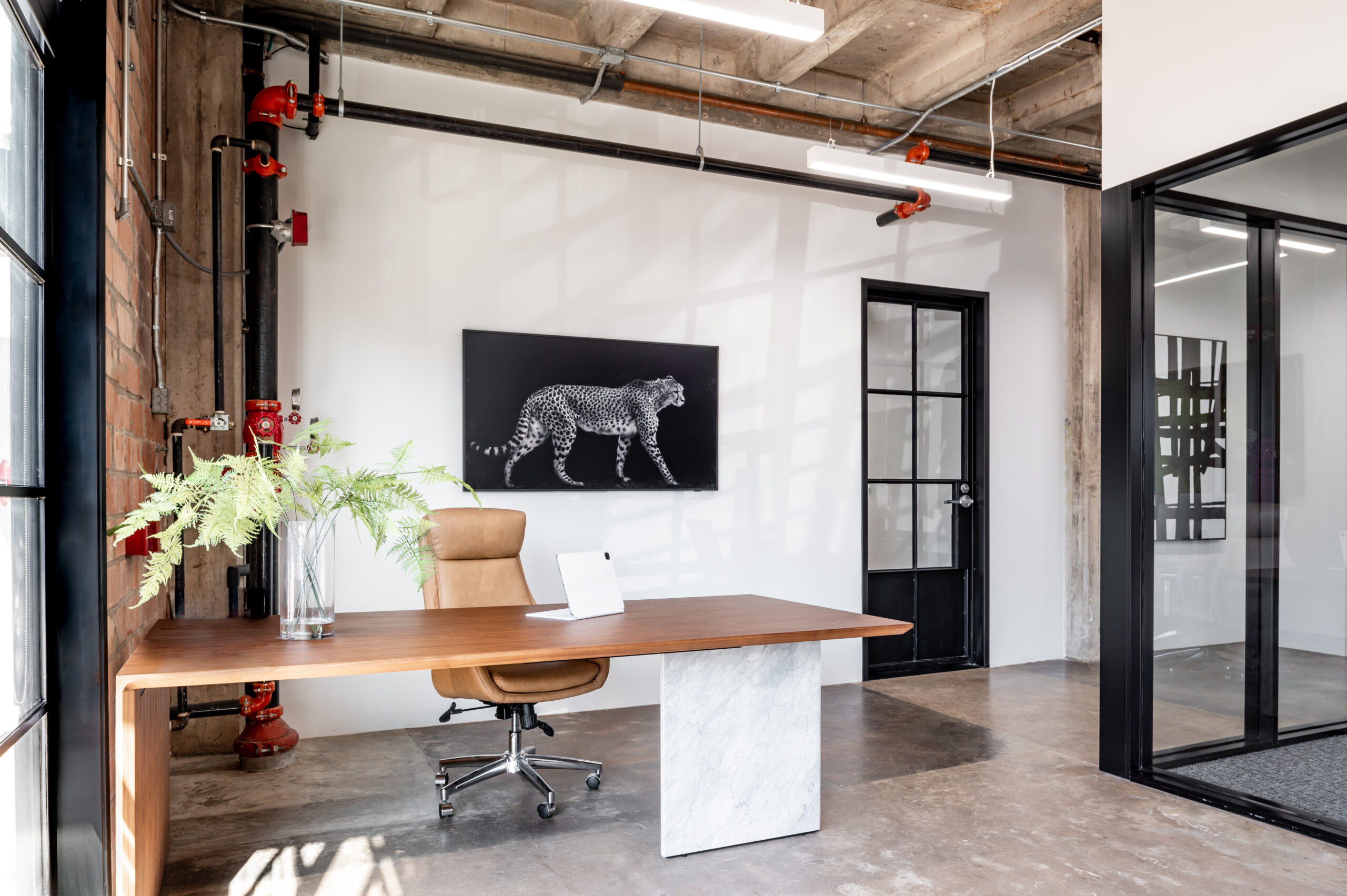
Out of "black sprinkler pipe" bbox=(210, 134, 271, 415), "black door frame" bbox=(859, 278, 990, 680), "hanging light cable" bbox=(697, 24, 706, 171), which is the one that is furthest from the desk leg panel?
"black door frame" bbox=(859, 278, 990, 680)

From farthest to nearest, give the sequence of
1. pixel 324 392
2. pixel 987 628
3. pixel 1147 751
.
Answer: pixel 987 628
pixel 324 392
pixel 1147 751

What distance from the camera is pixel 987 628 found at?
6156 mm

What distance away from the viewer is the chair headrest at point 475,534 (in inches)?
151

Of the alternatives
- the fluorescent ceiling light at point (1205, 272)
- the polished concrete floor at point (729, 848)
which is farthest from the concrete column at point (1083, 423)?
the fluorescent ceiling light at point (1205, 272)

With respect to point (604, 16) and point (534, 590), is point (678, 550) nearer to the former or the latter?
point (534, 590)

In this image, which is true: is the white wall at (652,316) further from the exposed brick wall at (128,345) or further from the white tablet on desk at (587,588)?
the white tablet on desk at (587,588)

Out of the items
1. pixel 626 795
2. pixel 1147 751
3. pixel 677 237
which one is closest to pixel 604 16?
pixel 677 237

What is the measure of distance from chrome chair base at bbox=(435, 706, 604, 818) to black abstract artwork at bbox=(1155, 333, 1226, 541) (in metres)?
2.59

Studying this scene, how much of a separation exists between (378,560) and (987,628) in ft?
13.1

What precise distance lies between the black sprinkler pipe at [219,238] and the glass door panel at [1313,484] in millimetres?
4192

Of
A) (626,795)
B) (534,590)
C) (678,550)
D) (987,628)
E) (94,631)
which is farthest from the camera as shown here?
(987,628)

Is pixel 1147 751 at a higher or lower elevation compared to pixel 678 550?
lower

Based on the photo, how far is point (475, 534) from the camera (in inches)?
153

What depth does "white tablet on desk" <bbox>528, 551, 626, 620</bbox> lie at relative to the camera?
313 cm
